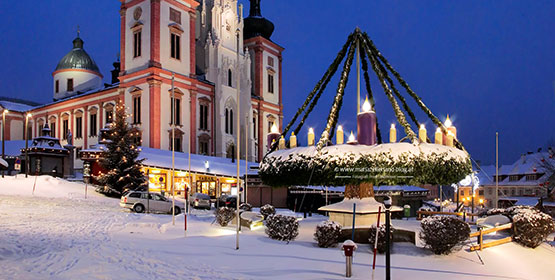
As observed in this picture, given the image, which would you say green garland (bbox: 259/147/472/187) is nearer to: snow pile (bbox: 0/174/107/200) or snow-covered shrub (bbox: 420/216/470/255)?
snow-covered shrub (bbox: 420/216/470/255)

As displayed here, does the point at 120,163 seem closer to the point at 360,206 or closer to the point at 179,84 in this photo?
the point at 179,84

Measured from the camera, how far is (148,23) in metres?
46.3

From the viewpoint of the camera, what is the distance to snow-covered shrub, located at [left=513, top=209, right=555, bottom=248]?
13.2 m

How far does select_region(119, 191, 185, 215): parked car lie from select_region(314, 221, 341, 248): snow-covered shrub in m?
15.4

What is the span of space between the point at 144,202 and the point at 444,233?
63.6 ft

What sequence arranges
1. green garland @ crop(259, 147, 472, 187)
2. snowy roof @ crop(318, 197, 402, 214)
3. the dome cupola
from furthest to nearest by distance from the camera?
the dome cupola, snowy roof @ crop(318, 197, 402, 214), green garland @ crop(259, 147, 472, 187)

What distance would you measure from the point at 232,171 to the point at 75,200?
15925 millimetres

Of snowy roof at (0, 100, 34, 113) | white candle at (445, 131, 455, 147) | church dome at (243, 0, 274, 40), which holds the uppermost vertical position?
church dome at (243, 0, 274, 40)

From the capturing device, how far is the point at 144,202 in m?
25.9

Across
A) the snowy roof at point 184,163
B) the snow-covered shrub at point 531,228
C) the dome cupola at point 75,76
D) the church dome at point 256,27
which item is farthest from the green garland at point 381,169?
the dome cupola at point 75,76

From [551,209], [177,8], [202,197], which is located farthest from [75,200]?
[551,209]

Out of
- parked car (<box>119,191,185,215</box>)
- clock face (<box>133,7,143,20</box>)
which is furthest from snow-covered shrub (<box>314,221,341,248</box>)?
clock face (<box>133,7,143,20</box>)

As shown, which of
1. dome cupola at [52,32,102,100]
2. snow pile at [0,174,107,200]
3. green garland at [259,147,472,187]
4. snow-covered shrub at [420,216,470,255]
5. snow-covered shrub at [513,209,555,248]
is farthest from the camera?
dome cupola at [52,32,102,100]

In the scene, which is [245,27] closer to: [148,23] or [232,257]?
[148,23]
